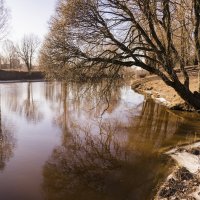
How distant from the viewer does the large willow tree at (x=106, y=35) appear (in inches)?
608

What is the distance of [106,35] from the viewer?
51.6 feet

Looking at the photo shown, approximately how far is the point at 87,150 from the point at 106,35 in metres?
6.18

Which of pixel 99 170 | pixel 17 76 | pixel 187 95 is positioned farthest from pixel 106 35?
pixel 17 76

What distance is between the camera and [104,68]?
16.2 m

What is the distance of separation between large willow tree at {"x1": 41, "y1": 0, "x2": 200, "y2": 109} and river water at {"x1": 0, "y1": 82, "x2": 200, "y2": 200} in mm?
1125

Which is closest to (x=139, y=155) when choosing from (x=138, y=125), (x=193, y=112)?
(x=138, y=125)

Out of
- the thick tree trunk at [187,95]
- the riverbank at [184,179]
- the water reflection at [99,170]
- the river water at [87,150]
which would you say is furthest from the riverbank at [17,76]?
the riverbank at [184,179]

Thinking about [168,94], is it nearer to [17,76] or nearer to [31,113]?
[31,113]

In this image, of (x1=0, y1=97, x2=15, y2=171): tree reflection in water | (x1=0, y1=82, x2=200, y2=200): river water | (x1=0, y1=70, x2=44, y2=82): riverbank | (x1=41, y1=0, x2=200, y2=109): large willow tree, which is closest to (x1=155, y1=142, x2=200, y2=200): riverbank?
(x1=0, y1=82, x2=200, y2=200): river water

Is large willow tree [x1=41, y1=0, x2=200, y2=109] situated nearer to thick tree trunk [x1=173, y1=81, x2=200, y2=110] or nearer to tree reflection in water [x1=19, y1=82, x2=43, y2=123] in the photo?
thick tree trunk [x1=173, y1=81, x2=200, y2=110]

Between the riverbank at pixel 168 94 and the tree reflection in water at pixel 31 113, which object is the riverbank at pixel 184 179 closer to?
the tree reflection in water at pixel 31 113

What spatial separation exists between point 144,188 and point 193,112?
12.2 meters

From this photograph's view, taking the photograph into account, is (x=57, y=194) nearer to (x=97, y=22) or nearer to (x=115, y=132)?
(x=115, y=132)

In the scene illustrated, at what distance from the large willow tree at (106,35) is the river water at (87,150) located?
3.69 ft
